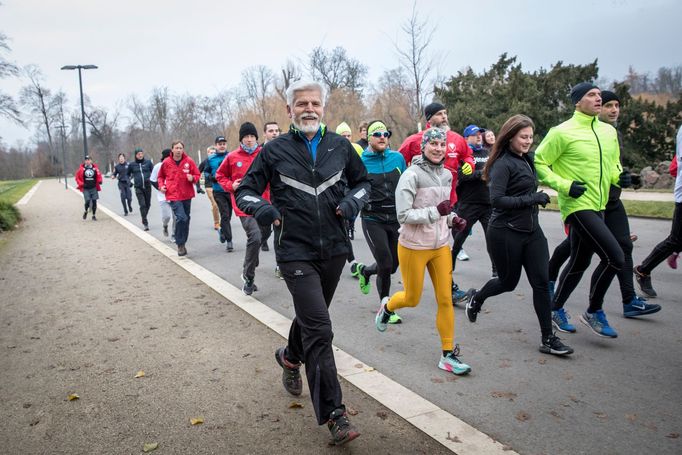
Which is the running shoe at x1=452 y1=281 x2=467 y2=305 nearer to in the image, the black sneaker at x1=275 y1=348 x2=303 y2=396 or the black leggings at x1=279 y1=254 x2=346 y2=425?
the black sneaker at x1=275 y1=348 x2=303 y2=396

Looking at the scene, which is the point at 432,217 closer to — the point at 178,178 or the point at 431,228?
the point at 431,228

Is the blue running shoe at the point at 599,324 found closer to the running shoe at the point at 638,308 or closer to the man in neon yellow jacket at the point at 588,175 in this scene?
the man in neon yellow jacket at the point at 588,175

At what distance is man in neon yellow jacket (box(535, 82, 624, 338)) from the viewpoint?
16.5 ft

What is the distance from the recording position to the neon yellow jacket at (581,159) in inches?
200

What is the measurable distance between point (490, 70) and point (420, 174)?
2357cm

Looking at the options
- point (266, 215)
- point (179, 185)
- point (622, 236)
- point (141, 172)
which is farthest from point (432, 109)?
point (141, 172)

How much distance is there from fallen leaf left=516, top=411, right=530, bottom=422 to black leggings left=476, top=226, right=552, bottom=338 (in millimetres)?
1228

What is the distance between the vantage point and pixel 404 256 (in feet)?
15.8

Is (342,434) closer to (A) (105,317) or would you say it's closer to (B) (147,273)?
(A) (105,317)

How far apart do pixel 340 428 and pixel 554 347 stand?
87.1 inches

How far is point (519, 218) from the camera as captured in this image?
4.87 metres

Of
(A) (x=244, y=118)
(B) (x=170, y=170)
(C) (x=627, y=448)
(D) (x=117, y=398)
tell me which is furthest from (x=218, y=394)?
(A) (x=244, y=118)

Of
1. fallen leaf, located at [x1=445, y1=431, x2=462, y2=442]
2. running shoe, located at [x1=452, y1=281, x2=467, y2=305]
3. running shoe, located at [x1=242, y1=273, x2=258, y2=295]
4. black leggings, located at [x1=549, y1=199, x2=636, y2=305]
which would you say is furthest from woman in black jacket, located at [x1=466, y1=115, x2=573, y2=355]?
running shoe, located at [x1=242, y1=273, x2=258, y2=295]

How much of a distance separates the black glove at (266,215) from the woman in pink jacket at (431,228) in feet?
4.69
